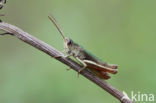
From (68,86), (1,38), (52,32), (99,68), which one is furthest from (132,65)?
(1,38)

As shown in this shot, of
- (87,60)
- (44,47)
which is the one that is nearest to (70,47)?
(87,60)

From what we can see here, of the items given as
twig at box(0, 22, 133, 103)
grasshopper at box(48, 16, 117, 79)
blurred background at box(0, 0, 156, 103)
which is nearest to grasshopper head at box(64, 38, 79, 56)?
grasshopper at box(48, 16, 117, 79)

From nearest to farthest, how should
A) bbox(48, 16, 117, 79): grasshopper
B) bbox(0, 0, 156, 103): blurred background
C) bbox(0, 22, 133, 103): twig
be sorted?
bbox(0, 22, 133, 103): twig, bbox(48, 16, 117, 79): grasshopper, bbox(0, 0, 156, 103): blurred background

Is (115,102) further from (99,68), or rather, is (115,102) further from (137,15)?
(137,15)

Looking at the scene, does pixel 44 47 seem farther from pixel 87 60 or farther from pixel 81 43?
pixel 81 43

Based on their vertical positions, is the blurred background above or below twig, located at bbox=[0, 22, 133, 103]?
below

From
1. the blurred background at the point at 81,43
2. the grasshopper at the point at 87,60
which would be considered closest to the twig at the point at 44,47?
the grasshopper at the point at 87,60

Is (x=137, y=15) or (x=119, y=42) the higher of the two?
(x=137, y=15)

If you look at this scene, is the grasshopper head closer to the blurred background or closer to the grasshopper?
the grasshopper
